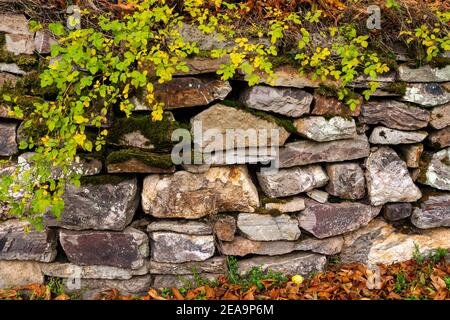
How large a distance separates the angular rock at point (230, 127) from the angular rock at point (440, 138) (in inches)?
49.9

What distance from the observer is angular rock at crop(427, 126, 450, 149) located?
311cm

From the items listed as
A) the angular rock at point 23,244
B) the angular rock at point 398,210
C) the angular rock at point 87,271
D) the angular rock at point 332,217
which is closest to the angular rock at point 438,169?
the angular rock at point 398,210

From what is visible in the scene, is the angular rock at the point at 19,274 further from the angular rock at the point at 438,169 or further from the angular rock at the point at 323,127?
the angular rock at the point at 438,169

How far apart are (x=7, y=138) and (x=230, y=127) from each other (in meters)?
1.63

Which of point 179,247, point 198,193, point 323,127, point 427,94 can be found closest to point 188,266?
point 179,247

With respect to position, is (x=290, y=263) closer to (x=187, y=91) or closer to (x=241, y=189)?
(x=241, y=189)

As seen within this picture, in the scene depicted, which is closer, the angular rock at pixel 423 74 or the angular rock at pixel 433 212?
the angular rock at pixel 423 74

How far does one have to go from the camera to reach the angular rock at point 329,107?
2900mm

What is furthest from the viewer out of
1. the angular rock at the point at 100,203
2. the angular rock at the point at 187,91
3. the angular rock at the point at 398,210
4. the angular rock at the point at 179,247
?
the angular rock at the point at 398,210

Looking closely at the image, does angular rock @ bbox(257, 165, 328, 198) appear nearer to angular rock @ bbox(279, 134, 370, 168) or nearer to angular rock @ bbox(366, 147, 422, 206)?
angular rock @ bbox(279, 134, 370, 168)

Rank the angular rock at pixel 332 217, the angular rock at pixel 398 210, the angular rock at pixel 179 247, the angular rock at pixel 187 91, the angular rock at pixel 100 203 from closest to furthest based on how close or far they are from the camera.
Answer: the angular rock at pixel 187 91, the angular rock at pixel 100 203, the angular rock at pixel 179 247, the angular rock at pixel 332 217, the angular rock at pixel 398 210

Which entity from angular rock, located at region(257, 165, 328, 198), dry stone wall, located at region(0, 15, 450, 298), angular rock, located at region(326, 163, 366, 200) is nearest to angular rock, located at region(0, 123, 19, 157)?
dry stone wall, located at region(0, 15, 450, 298)
